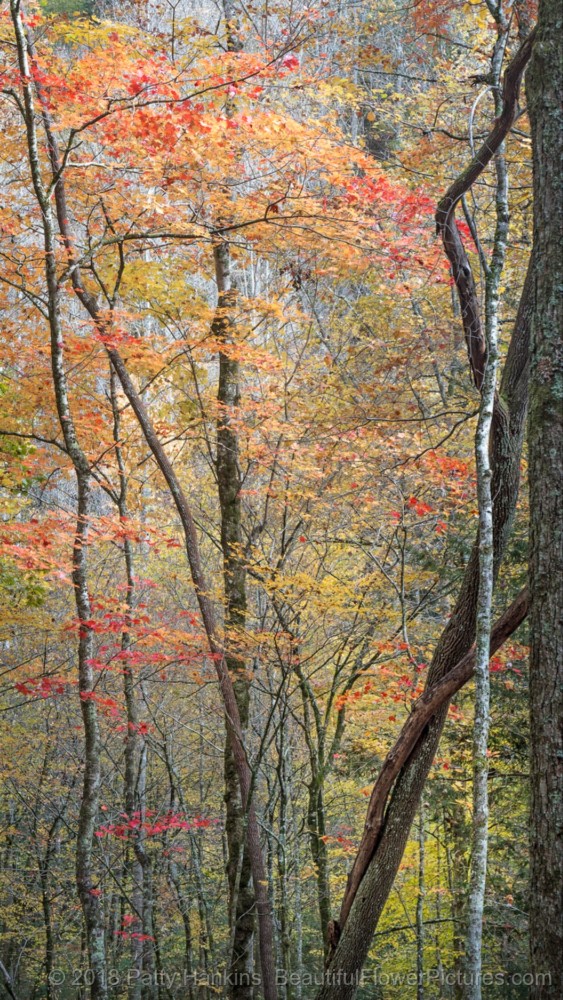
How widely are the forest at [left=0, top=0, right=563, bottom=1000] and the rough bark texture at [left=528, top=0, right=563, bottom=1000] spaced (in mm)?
12

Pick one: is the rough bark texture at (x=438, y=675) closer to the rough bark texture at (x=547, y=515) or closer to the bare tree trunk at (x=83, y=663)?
the rough bark texture at (x=547, y=515)

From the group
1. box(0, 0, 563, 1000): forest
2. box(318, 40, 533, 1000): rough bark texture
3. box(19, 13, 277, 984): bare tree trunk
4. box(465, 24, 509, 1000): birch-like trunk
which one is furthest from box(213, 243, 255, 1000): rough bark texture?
box(465, 24, 509, 1000): birch-like trunk

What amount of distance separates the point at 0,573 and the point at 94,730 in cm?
182

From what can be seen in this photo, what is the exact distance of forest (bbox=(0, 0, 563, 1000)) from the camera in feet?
15.4

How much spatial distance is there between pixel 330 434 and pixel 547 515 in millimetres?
5147

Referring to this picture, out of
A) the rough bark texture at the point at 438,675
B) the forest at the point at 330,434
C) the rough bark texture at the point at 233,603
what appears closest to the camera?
the forest at the point at 330,434

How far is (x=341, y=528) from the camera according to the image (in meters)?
10.2

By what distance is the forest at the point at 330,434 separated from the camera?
4.69 m

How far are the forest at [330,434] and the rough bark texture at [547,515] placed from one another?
1 cm

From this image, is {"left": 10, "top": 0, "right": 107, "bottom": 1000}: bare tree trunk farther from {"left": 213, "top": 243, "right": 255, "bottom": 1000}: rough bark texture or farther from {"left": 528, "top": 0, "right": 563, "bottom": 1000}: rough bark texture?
{"left": 528, "top": 0, "right": 563, "bottom": 1000}: rough bark texture

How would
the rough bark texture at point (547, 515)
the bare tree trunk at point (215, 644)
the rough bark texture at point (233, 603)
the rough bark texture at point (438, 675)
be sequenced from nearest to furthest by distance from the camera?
the rough bark texture at point (547, 515)
the rough bark texture at point (438, 675)
the bare tree trunk at point (215, 644)
the rough bark texture at point (233, 603)

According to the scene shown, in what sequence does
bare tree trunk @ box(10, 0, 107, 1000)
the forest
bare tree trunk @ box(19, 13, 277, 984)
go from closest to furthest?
1. the forest
2. bare tree trunk @ box(10, 0, 107, 1000)
3. bare tree trunk @ box(19, 13, 277, 984)

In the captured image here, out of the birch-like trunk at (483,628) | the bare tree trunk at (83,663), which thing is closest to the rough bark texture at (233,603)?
the bare tree trunk at (83,663)

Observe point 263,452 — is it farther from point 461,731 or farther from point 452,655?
point 452,655
